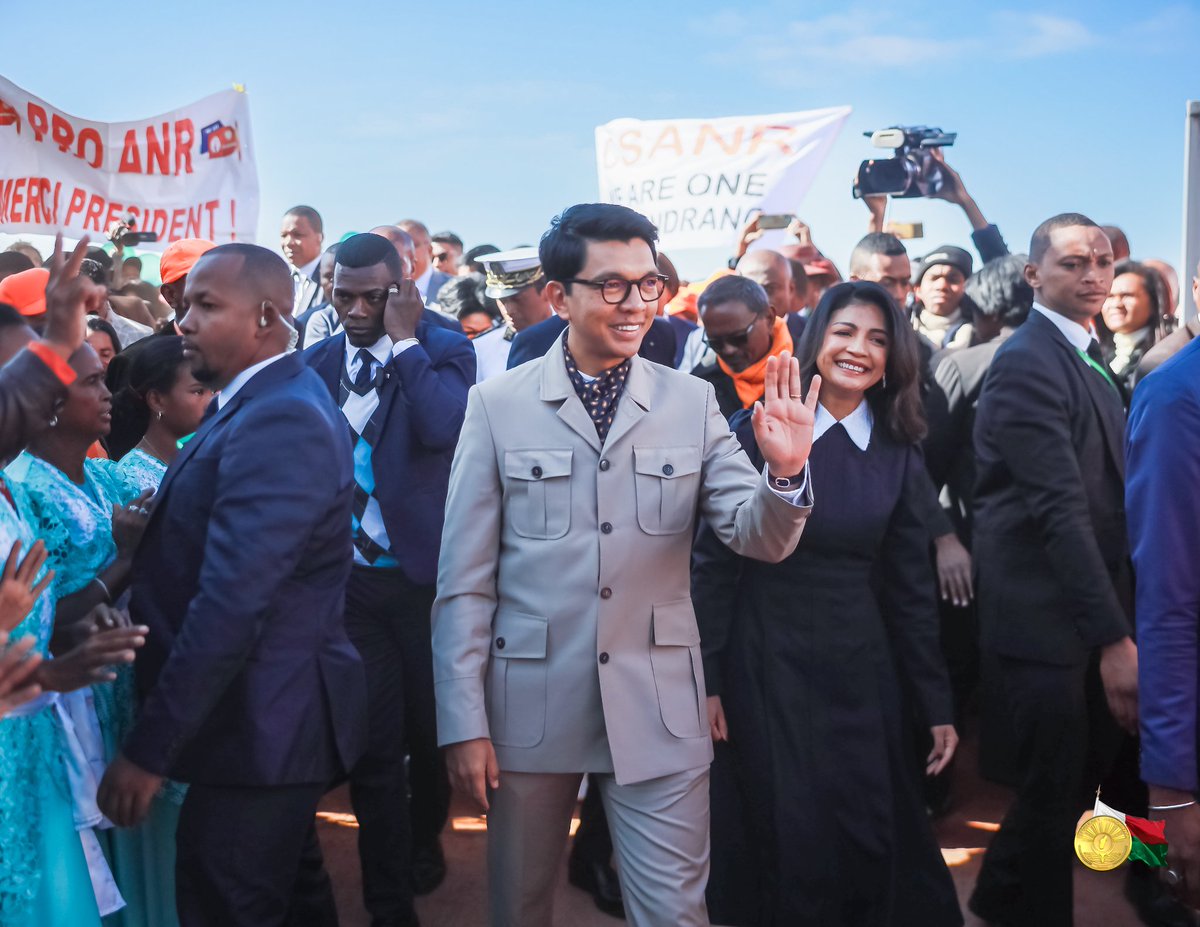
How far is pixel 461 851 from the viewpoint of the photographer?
5199 mm

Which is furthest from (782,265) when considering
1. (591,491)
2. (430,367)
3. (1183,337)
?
(591,491)

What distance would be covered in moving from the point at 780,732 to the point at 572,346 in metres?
1.33

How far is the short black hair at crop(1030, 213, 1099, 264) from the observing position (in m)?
4.28

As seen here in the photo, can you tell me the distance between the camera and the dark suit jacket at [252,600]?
283 cm

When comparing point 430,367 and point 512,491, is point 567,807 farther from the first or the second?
point 430,367

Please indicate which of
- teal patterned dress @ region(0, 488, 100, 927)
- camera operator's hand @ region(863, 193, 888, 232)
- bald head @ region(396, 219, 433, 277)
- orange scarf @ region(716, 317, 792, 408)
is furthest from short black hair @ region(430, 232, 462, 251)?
teal patterned dress @ region(0, 488, 100, 927)

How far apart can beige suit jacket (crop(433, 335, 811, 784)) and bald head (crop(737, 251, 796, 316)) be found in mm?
3382

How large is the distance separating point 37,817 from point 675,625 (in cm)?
160

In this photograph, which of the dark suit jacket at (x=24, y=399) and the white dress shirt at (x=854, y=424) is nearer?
the dark suit jacket at (x=24, y=399)

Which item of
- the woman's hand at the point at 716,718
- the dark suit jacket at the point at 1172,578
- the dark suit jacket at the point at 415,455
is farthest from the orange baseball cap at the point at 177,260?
the dark suit jacket at the point at 1172,578

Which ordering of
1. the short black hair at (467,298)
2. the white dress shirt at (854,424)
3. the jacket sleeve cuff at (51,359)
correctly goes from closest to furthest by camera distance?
the jacket sleeve cuff at (51,359) → the white dress shirt at (854,424) → the short black hair at (467,298)

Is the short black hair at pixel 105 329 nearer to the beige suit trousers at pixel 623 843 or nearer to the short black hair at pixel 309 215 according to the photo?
the beige suit trousers at pixel 623 843

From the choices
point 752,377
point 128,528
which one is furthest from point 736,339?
point 128,528

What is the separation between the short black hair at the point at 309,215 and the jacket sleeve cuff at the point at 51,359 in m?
6.30
